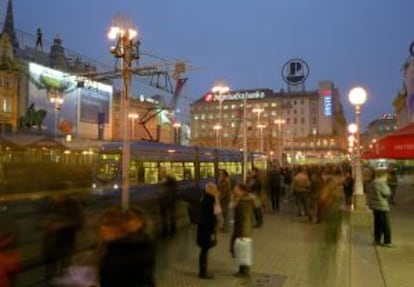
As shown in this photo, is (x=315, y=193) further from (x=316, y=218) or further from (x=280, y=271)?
(x=280, y=271)

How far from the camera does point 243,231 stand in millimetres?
10141

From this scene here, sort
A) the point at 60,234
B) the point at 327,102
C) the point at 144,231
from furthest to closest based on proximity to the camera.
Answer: the point at 327,102 → the point at 60,234 → the point at 144,231

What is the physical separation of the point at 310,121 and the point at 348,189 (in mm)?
125780

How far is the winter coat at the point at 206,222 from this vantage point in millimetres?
10039

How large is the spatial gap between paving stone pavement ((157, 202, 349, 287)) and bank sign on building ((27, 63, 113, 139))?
128ft

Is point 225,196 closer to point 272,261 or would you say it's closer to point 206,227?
point 272,261

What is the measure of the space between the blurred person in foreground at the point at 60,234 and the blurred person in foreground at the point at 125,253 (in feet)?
11.8

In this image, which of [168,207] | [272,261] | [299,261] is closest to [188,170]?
[168,207]

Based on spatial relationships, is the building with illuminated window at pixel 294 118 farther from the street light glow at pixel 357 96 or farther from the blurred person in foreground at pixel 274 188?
the street light glow at pixel 357 96

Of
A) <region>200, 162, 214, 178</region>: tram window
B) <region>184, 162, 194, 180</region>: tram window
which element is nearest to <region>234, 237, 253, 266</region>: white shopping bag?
<region>184, 162, 194, 180</region>: tram window

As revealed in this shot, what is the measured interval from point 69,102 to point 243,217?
190 feet

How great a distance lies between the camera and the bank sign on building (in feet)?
195

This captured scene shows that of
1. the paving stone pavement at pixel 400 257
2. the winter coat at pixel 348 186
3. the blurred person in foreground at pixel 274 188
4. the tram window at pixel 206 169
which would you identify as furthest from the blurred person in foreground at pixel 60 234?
the tram window at pixel 206 169

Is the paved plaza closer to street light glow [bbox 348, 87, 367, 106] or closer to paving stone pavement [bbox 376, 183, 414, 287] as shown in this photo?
paving stone pavement [bbox 376, 183, 414, 287]
